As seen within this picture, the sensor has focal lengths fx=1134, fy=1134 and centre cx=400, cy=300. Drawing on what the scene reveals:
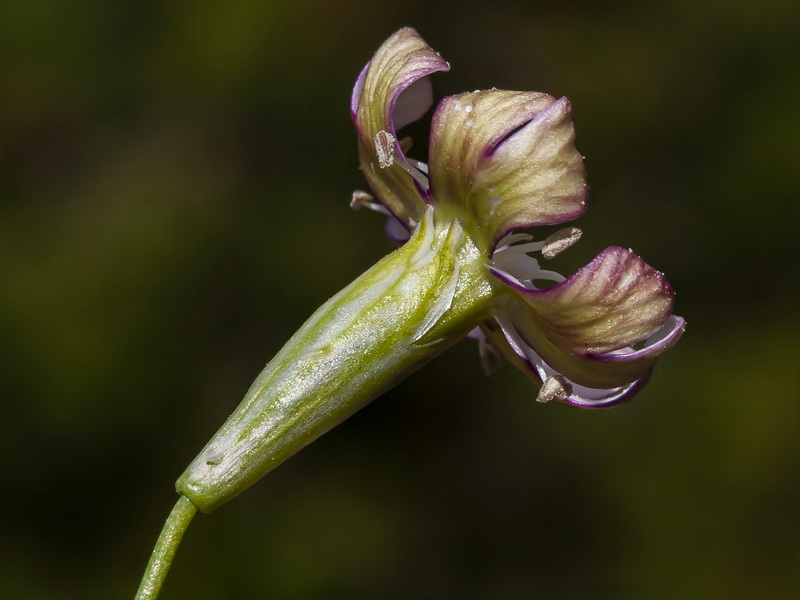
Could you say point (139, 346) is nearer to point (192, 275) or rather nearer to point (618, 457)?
point (192, 275)

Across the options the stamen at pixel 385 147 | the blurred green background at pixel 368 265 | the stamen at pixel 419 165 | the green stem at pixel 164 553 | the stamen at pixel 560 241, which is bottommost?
the blurred green background at pixel 368 265

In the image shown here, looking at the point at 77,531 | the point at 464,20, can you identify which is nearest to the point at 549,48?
the point at 464,20

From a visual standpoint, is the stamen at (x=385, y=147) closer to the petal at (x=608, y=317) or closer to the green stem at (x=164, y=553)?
the petal at (x=608, y=317)

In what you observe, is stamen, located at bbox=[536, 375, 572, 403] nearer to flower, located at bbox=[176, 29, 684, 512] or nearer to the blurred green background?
flower, located at bbox=[176, 29, 684, 512]

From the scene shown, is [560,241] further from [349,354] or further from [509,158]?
[349,354]

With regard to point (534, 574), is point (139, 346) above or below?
above

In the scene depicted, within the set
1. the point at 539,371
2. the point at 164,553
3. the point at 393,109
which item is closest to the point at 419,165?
the point at 393,109

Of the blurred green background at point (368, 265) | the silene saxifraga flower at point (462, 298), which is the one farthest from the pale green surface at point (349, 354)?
the blurred green background at point (368, 265)
